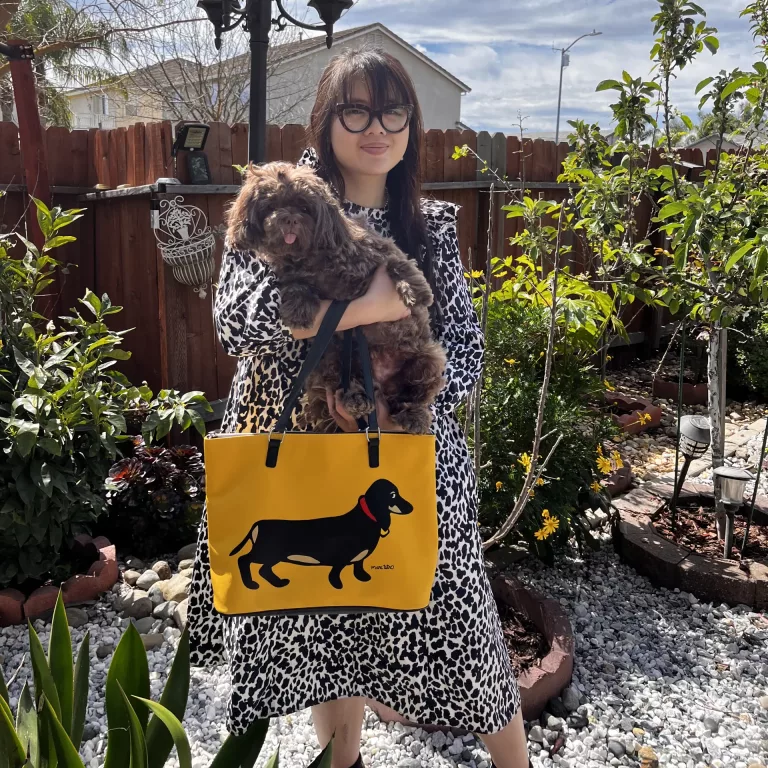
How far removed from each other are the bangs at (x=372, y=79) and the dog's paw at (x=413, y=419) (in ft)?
2.37

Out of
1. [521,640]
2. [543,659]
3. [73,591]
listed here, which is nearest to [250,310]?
[543,659]

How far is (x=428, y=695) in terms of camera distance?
70.1 inches

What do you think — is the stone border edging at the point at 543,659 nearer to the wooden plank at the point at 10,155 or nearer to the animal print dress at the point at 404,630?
the animal print dress at the point at 404,630

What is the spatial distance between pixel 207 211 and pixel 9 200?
1.42 m

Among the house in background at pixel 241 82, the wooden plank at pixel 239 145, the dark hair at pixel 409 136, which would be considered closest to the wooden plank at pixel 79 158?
the wooden plank at pixel 239 145

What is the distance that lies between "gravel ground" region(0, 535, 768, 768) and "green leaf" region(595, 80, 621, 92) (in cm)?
221

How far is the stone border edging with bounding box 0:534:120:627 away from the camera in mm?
2961

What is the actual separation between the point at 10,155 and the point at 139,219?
989 mm

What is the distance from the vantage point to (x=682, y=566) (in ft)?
10.4

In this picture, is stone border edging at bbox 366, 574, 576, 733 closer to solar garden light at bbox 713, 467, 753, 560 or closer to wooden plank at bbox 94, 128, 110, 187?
solar garden light at bbox 713, 467, 753, 560

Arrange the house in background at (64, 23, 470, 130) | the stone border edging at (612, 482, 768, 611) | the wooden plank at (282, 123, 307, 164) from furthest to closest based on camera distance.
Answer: the house in background at (64, 23, 470, 130)
the wooden plank at (282, 123, 307, 164)
the stone border edging at (612, 482, 768, 611)

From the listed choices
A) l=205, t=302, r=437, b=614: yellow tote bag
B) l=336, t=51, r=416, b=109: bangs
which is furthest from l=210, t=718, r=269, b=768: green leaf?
l=336, t=51, r=416, b=109: bangs

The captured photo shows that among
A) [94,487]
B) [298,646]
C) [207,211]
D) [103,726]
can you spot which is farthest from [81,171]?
[298,646]

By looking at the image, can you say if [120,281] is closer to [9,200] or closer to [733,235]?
[9,200]
